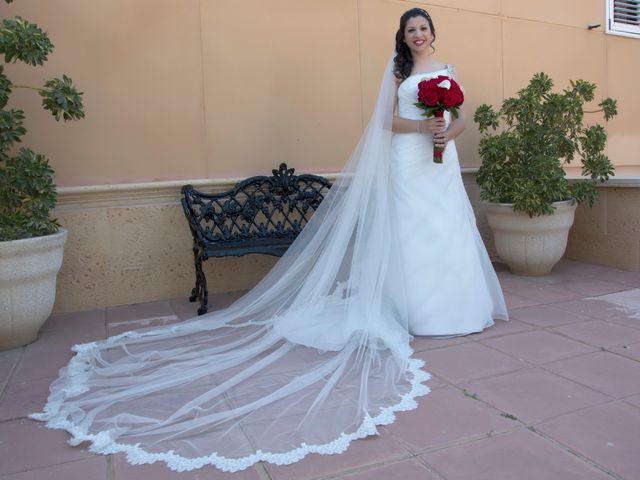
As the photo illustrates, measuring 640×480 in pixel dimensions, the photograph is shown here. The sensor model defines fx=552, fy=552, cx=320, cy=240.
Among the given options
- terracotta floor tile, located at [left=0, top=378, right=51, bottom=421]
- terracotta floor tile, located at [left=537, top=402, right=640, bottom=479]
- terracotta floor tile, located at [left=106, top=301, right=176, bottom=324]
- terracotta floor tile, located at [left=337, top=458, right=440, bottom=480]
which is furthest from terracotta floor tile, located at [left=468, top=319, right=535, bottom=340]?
terracotta floor tile, located at [left=0, top=378, right=51, bottom=421]

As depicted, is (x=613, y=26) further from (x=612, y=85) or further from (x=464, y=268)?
(x=464, y=268)

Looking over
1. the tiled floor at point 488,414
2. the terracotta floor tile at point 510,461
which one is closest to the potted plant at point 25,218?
the tiled floor at point 488,414

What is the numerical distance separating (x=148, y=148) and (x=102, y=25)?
3.20ft

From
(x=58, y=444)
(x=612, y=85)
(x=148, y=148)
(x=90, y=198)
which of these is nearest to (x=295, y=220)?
(x=148, y=148)

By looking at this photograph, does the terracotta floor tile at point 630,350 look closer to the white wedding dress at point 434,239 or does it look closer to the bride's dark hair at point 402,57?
the white wedding dress at point 434,239

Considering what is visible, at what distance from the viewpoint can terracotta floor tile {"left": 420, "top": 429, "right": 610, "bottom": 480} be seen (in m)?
1.89

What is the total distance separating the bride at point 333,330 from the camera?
91.6 inches

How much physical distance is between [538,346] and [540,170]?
6.64ft

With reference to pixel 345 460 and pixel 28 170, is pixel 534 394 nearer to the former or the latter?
pixel 345 460

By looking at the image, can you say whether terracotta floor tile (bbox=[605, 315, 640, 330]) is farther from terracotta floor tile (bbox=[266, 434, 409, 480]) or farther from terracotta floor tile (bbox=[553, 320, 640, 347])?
terracotta floor tile (bbox=[266, 434, 409, 480])

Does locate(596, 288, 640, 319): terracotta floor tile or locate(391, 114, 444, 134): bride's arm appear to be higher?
locate(391, 114, 444, 134): bride's arm

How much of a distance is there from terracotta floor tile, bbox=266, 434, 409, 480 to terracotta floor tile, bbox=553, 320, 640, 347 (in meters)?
1.70

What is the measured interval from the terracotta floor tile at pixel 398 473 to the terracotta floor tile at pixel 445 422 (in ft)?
0.34

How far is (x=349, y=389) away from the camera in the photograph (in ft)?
8.61
